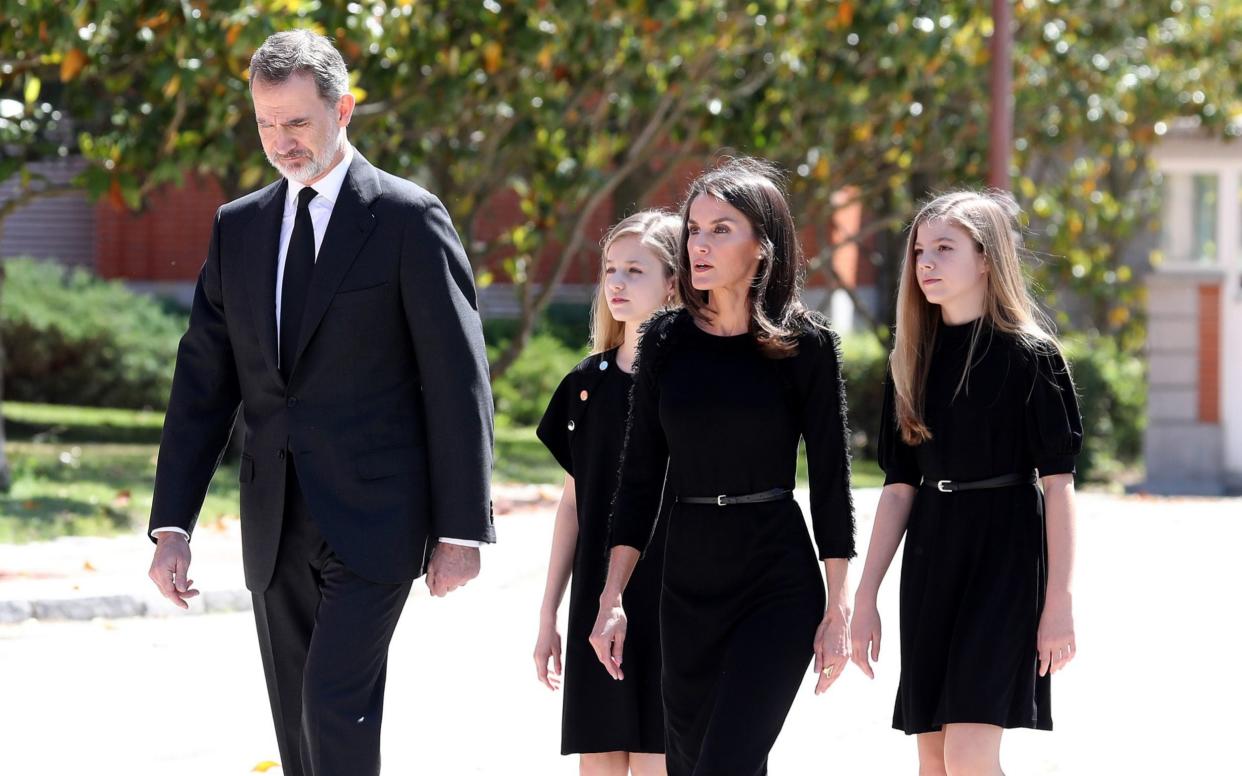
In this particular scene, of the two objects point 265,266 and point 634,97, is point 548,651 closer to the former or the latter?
point 265,266

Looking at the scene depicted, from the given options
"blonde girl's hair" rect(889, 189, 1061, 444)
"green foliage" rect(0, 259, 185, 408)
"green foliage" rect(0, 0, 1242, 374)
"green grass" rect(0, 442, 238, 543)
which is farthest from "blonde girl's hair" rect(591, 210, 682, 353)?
"green foliage" rect(0, 259, 185, 408)

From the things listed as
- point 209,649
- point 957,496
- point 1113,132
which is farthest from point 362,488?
point 1113,132

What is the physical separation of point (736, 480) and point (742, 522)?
0.32 ft

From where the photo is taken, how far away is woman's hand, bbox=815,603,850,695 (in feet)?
13.3

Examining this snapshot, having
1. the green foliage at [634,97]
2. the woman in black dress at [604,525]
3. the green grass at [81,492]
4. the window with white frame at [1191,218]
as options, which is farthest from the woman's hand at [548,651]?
the window with white frame at [1191,218]

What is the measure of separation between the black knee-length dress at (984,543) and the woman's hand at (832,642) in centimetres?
47

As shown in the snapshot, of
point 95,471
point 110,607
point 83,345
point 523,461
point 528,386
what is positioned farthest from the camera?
point 528,386

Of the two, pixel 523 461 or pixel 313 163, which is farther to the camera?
pixel 523 461

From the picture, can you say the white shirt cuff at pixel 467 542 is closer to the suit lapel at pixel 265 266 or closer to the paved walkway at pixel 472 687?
the suit lapel at pixel 265 266

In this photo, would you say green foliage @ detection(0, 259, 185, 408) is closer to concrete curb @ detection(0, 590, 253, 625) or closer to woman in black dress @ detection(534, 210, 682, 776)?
concrete curb @ detection(0, 590, 253, 625)

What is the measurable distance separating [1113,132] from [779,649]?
56.6 feet

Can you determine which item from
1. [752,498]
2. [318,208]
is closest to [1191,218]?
[752,498]

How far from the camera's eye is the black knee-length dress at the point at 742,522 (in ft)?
13.4

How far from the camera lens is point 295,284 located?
14.0 feet
